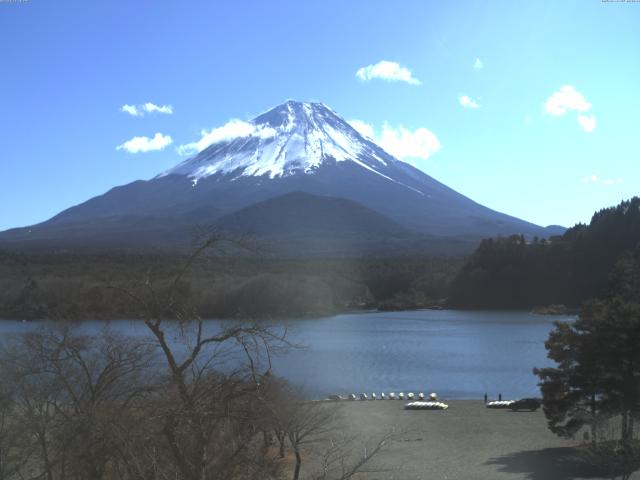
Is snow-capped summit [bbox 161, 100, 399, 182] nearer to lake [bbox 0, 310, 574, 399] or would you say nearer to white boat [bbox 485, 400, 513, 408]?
lake [bbox 0, 310, 574, 399]

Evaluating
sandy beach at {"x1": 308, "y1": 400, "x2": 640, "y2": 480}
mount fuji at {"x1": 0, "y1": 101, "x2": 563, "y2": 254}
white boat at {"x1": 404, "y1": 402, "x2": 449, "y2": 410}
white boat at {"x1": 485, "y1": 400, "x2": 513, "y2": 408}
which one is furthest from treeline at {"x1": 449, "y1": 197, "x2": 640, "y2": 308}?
sandy beach at {"x1": 308, "y1": 400, "x2": 640, "y2": 480}

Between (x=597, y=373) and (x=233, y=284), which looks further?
(x=233, y=284)

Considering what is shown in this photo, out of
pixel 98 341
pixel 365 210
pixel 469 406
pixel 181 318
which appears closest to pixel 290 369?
pixel 469 406

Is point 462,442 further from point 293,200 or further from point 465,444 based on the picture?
point 293,200

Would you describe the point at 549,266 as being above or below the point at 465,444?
above

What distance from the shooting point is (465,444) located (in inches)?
565


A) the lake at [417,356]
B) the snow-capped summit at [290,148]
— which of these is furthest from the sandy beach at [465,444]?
the snow-capped summit at [290,148]

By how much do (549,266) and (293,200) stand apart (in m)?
46.0

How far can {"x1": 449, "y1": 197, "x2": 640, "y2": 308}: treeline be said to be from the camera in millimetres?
57250

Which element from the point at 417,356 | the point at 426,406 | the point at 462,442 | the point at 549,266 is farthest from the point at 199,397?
the point at 549,266

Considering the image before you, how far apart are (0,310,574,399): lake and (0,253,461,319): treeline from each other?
1.54 metres

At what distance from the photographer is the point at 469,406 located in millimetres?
19328

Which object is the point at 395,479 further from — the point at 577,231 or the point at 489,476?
the point at 577,231

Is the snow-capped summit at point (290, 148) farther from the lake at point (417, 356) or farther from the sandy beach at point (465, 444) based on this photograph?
the sandy beach at point (465, 444)
